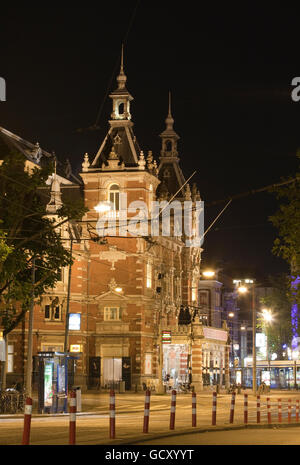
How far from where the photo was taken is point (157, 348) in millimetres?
75062

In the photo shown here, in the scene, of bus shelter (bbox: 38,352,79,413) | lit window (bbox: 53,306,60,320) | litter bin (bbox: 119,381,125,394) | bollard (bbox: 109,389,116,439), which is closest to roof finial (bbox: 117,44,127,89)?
lit window (bbox: 53,306,60,320)

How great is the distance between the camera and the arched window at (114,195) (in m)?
72.7

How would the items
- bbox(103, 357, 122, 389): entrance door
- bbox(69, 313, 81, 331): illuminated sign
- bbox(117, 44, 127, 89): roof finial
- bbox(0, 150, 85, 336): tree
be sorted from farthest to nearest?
bbox(117, 44, 127, 89): roof finial < bbox(103, 357, 122, 389): entrance door < bbox(69, 313, 81, 331): illuminated sign < bbox(0, 150, 85, 336): tree

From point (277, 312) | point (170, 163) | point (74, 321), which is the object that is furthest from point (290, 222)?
point (277, 312)

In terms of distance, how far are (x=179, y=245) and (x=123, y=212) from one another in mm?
14446

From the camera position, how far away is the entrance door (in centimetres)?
7112

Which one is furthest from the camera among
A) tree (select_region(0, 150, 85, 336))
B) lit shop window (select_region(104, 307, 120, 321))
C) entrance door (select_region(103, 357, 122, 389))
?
lit shop window (select_region(104, 307, 120, 321))

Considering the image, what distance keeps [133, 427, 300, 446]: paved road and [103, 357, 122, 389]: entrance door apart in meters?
47.4

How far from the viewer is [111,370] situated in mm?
71625

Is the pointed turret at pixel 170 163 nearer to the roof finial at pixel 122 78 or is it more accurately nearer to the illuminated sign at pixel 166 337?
the roof finial at pixel 122 78

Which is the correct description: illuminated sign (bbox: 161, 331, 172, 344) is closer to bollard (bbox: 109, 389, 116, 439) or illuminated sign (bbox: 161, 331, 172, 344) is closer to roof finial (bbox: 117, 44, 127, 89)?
roof finial (bbox: 117, 44, 127, 89)

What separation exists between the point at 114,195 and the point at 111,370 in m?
14.2

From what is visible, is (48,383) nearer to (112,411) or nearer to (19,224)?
(19,224)

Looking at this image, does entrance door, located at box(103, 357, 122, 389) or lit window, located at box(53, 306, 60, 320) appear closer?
lit window, located at box(53, 306, 60, 320)
